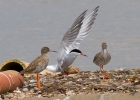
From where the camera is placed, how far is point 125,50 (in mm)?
16266

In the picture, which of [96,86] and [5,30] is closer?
[96,86]

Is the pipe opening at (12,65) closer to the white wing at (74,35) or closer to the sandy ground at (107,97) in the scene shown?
the white wing at (74,35)

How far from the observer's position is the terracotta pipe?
9.73 metres

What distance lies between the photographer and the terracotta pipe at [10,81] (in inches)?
383

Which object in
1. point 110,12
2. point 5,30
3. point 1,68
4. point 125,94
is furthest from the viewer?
point 110,12

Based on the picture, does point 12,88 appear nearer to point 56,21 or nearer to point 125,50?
point 125,50

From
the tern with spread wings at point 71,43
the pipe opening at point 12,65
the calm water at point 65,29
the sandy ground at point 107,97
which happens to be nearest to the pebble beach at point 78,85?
the sandy ground at point 107,97

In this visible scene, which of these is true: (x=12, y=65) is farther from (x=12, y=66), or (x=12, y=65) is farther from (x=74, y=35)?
(x=74, y=35)

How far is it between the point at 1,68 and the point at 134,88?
11.6 ft

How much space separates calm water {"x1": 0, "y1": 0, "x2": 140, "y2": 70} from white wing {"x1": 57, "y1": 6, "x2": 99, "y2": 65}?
1629mm

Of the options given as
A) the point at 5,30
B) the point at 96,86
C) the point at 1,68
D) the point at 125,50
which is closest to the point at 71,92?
the point at 96,86

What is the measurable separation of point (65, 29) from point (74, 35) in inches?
268

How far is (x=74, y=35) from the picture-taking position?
39.1 feet

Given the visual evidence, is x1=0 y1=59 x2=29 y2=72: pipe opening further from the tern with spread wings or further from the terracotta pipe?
the terracotta pipe
